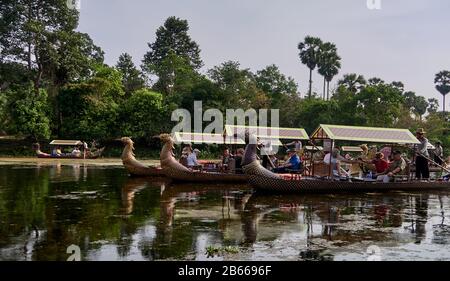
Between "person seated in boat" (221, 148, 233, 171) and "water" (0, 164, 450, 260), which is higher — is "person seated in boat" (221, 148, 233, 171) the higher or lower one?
the higher one

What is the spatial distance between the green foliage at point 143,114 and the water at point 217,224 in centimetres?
2338

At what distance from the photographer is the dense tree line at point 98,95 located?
127 feet

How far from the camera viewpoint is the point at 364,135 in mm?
15797

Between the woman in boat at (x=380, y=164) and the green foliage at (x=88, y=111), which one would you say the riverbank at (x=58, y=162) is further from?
the woman in boat at (x=380, y=164)

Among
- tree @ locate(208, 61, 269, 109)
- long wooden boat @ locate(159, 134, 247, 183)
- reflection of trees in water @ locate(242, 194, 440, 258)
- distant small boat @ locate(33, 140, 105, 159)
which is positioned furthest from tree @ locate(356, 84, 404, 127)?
reflection of trees in water @ locate(242, 194, 440, 258)

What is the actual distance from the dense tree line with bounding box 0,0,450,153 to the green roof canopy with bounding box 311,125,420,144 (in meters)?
23.9

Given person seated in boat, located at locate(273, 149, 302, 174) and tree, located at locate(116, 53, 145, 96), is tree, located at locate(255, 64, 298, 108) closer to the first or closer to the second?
tree, located at locate(116, 53, 145, 96)

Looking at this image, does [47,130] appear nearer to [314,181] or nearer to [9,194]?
[9,194]

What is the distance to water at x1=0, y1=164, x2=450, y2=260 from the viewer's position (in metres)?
7.57

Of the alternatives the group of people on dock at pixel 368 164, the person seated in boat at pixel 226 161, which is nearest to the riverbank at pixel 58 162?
the person seated in boat at pixel 226 161

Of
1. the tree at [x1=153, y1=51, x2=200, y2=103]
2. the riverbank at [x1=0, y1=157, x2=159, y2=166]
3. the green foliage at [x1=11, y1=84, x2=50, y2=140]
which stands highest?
the tree at [x1=153, y1=51, x2=200, y2=103]

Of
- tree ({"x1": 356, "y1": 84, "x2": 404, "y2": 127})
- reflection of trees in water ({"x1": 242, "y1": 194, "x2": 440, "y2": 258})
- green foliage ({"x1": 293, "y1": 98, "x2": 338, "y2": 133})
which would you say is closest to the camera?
reflection of trees in water ({"x1": 242, "y1": 194, "x2": 440, "y2": 258})

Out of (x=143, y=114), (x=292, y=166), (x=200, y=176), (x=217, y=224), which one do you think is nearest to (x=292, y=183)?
(x=292, y=166)

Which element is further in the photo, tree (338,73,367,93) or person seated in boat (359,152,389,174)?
tree (338,73,367,93)
